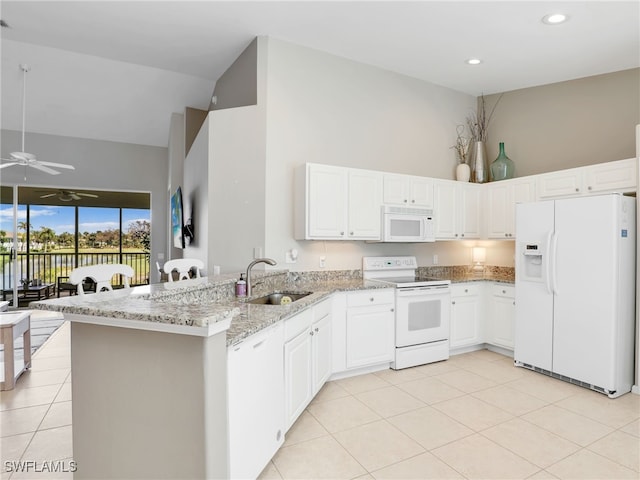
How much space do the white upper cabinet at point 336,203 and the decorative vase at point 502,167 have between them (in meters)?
1.82

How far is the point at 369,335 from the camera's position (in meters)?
3.53

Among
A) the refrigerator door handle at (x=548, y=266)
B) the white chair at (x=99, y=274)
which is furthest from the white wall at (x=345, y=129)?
the white chair at (x=99, y=274)

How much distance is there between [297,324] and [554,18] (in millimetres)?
3456

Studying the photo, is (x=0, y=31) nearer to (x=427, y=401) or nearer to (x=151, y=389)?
(x=151, y=389)

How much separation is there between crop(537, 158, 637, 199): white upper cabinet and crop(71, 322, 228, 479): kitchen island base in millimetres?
3863

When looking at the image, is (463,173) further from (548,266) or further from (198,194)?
(198,194)

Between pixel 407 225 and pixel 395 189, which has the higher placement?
pixel 395 189

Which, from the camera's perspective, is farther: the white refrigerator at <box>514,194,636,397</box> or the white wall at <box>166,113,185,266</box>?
the white wall at <box>166,113,185,266</box>

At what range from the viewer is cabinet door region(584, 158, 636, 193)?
3.33m

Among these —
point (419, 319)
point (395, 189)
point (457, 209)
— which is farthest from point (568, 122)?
point (419, 319)

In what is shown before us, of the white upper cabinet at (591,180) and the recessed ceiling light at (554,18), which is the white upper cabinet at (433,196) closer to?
the white upper cabinet at (591,180)

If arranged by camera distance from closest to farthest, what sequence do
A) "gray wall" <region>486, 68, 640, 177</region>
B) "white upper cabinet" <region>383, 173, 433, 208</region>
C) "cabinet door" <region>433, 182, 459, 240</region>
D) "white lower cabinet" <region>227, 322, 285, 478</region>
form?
"white lower cabinet" <region>227, 322, 285, 478</region> < "gray wall" <region>486, 68, 640, 177</region> < "white upper cabinet" <region>383, 173, 433, 208</region> < "cabinet door" <region>433, 182, 459, 240</region>

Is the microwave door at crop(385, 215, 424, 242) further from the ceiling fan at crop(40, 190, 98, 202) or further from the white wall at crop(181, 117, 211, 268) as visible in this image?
the ceiling fan at crop(40, 190, 98, 202)

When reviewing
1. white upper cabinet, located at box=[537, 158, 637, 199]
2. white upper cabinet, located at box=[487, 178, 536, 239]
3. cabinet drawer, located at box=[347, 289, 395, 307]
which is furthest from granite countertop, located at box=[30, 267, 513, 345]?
white upper cabinet, located at box=[537, 158, 637, 199]
